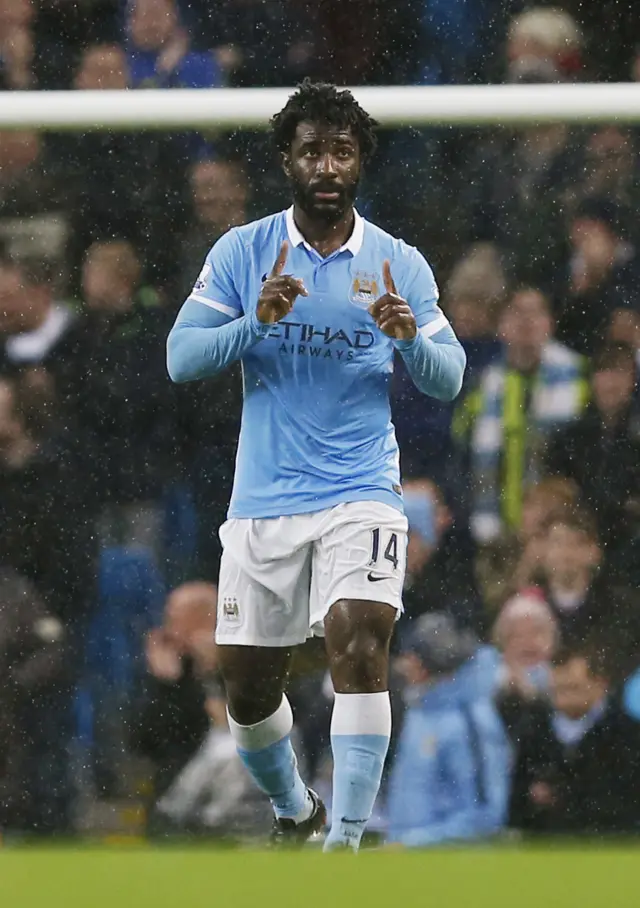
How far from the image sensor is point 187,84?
4223 millimetres

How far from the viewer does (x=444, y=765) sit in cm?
413

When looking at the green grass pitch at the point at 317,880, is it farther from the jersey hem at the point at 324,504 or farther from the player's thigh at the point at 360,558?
the jersey hem at the point at 324,504

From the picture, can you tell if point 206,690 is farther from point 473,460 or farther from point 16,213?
point 16,213

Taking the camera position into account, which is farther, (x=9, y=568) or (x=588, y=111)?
(x=9, y=568)

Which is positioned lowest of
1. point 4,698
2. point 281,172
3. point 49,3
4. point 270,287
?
point 4,698

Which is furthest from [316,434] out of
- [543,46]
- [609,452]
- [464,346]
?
[543,46]

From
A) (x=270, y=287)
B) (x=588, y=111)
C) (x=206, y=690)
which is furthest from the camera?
(x=206, y=690)

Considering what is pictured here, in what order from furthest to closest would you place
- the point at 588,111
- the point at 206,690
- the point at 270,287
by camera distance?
the point at 206,690 < the point at 588,111 < the point at 270,287

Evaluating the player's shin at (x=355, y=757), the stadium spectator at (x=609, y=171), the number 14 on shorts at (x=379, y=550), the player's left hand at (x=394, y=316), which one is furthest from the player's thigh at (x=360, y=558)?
the stadium spectator at (x=609, y=171)

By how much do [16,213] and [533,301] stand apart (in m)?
1.06

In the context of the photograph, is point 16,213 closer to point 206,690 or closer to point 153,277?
point 153,277

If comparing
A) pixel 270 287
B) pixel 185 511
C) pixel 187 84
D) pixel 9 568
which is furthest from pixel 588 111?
pixel 9 568

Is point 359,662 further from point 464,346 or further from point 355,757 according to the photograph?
point 464,346

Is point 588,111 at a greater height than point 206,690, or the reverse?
point 588,111
